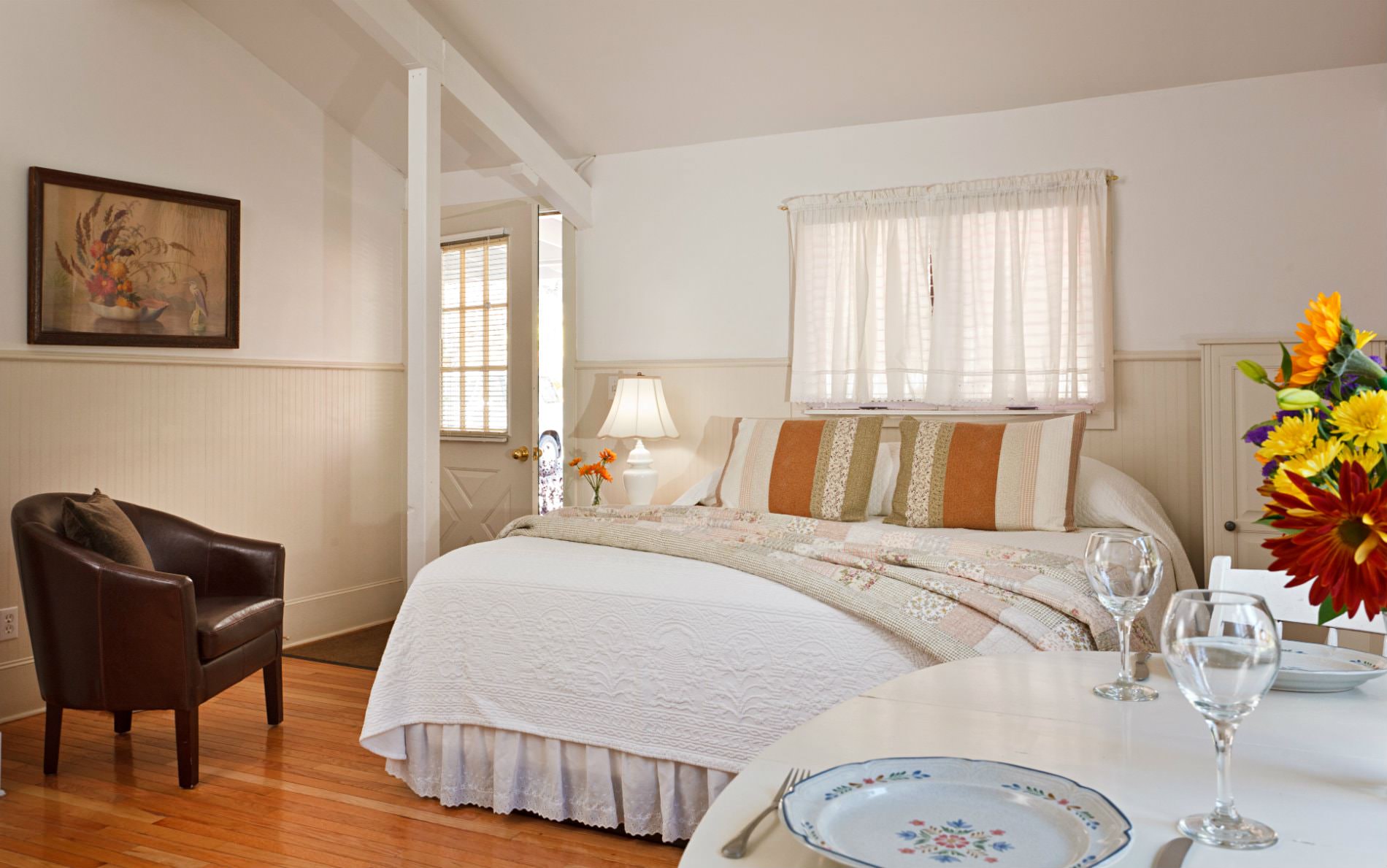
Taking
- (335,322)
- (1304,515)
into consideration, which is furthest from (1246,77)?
(335,322)

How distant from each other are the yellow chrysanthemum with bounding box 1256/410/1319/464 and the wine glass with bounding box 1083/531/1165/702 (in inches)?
13.2

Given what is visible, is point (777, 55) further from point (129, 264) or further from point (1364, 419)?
point (1364, 419)

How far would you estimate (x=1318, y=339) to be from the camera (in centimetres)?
85

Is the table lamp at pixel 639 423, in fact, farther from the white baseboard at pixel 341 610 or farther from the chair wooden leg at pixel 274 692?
the chair wooden leg at pixel 274 692

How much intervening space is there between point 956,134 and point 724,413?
1580mm

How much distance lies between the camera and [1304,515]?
30.9 inches

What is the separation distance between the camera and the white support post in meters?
3.63

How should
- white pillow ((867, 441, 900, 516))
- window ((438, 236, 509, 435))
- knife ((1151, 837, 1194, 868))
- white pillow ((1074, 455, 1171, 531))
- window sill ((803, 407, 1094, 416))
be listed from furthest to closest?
window ((438, 236, 509, 435)) < window sill ((803, 407, 1094, 416)) < white pillow ((867, 441, 900, 516)) < white pillow ((1074, 455, 1171, 531)) < knife ((1151, 837, 1194, 868))

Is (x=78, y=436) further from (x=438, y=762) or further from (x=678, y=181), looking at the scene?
(x=678, y=181)

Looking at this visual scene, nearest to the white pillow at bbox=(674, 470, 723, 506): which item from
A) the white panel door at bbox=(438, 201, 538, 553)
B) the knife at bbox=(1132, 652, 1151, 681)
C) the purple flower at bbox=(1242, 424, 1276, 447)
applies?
the white panel door at bbox=(438, 201, 538, 553)

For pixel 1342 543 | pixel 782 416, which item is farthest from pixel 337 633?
pixel 1342 543

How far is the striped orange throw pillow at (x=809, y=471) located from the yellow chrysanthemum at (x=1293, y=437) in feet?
8.49

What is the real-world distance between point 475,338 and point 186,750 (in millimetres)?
2307

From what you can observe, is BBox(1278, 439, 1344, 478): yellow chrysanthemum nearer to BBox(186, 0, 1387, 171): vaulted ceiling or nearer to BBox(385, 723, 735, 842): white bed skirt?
BBox(385, 723, 735, 842): white bed skirt
